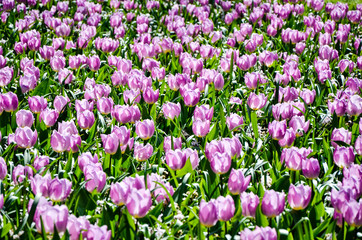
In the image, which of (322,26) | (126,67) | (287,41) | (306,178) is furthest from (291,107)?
(322,26)

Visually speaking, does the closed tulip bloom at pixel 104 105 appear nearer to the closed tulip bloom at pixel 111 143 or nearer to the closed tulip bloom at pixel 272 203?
the closed tulip bloom at pixel 111 143

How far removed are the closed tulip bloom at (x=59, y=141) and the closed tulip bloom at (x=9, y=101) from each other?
0.65m

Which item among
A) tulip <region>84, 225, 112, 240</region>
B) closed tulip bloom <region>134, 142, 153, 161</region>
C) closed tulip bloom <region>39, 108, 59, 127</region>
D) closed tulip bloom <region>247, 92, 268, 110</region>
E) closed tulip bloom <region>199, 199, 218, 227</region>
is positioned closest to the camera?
tulip <region>84, 225, 112, 240</region>

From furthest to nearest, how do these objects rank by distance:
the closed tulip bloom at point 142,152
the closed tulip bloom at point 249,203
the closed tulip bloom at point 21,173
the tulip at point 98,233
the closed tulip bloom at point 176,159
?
1. the closed tulip bloom at point 142,152
2. the closed tulip bloom at point 176,159
3. the closed tulip bloom at point 21,173
4. the closed tulip bloom at point 249,203
5. the tulip at point 98,233

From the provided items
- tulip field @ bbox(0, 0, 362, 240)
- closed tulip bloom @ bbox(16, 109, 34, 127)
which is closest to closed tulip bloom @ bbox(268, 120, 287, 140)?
tulip field @ bbox(0, 0, 362, 240)

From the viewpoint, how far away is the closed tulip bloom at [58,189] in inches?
79.2

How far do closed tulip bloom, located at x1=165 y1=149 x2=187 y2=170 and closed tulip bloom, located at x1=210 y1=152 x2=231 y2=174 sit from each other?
6.7 inches

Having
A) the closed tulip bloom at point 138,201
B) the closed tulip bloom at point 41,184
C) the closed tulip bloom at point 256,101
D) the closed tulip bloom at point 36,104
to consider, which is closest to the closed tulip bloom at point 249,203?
the closed tulip bloom at point 138,201

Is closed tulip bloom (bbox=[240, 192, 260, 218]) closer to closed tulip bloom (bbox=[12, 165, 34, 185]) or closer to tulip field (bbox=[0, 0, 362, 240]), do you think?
tulip field (bbox=[0, 0, 362, 240])

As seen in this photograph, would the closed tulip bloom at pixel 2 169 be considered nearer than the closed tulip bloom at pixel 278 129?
Yes

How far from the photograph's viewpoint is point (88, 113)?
2.78 meters

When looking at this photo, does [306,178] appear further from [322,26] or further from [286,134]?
[322,26]

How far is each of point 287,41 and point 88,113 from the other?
2699 millimetres

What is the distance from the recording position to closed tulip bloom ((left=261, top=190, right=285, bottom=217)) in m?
1.94
